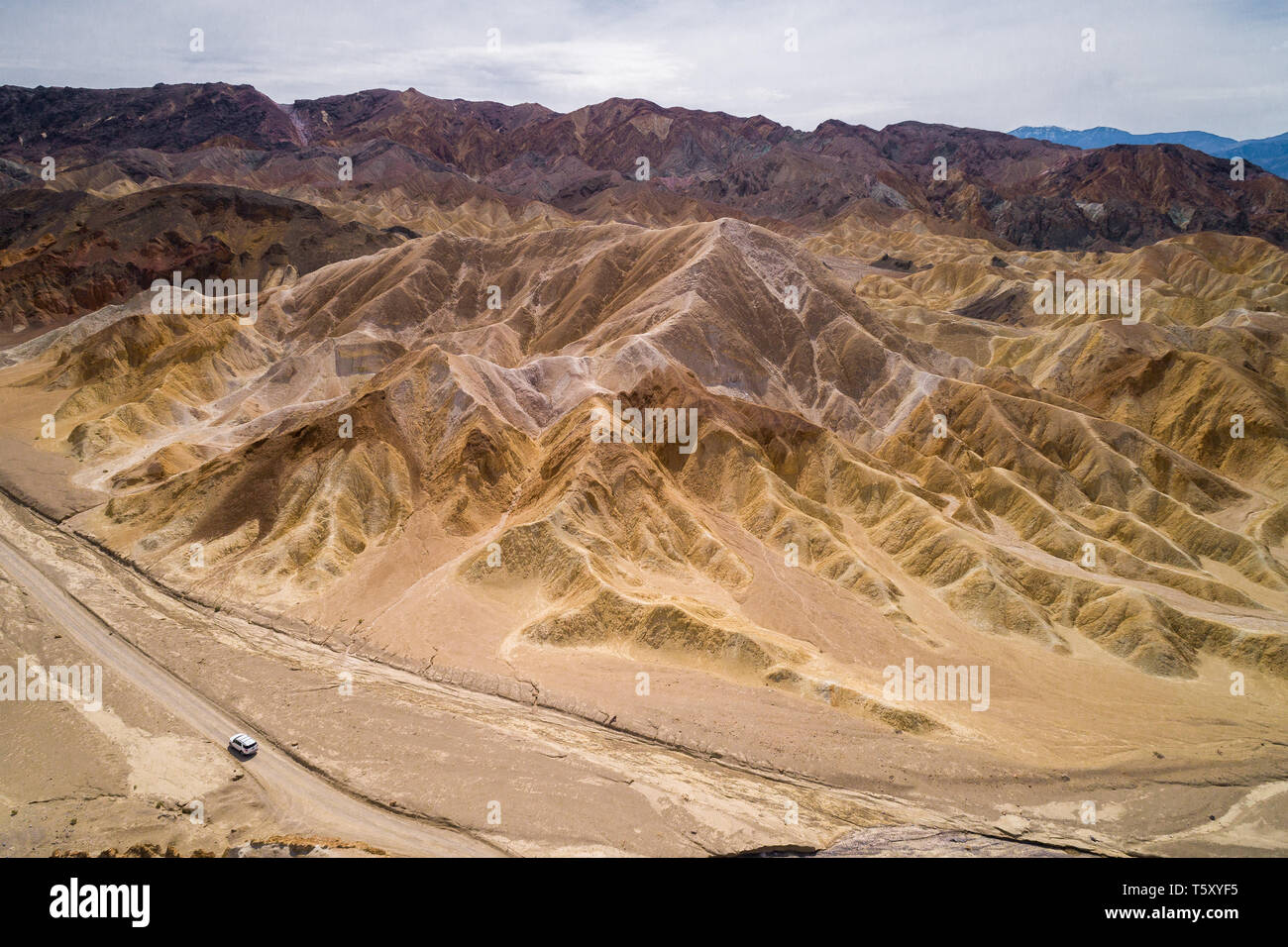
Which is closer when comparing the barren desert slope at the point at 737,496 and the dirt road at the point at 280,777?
the dirt road at the point at 280,777

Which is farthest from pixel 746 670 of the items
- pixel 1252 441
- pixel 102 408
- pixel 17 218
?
pixel 17 218

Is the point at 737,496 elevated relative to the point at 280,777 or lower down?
elevated

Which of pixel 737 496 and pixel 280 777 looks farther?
pixel 737 496

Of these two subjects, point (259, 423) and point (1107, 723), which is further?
point (259, 423)

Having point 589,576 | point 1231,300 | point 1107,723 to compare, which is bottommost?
point 1107,723

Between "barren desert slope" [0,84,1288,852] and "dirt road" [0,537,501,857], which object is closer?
"dirt road" [0,537,501,857]

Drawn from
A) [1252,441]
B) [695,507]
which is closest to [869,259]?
[1252,441]
